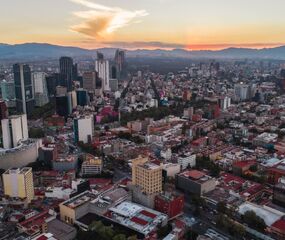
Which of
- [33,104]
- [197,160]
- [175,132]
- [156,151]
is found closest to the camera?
[197,160]

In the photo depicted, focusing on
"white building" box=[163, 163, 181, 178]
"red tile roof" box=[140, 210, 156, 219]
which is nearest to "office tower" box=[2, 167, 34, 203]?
"red tile roof" box=[140, 210, 156, 219]

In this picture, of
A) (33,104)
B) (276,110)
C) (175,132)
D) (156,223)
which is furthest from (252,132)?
(33,104)

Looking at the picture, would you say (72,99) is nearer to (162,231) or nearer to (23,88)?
(23,88)

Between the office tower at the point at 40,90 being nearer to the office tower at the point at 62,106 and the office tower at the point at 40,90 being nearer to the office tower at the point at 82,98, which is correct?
the office tower at the point at 82,98

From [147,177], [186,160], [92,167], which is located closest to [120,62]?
[186,160]

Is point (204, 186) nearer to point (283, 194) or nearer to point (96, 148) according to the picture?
point (283, 194)

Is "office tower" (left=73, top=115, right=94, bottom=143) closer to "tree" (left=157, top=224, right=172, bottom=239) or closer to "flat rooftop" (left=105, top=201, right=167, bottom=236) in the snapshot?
"flat rooftop" (left=105, top=201, right=167, bottom=236)
